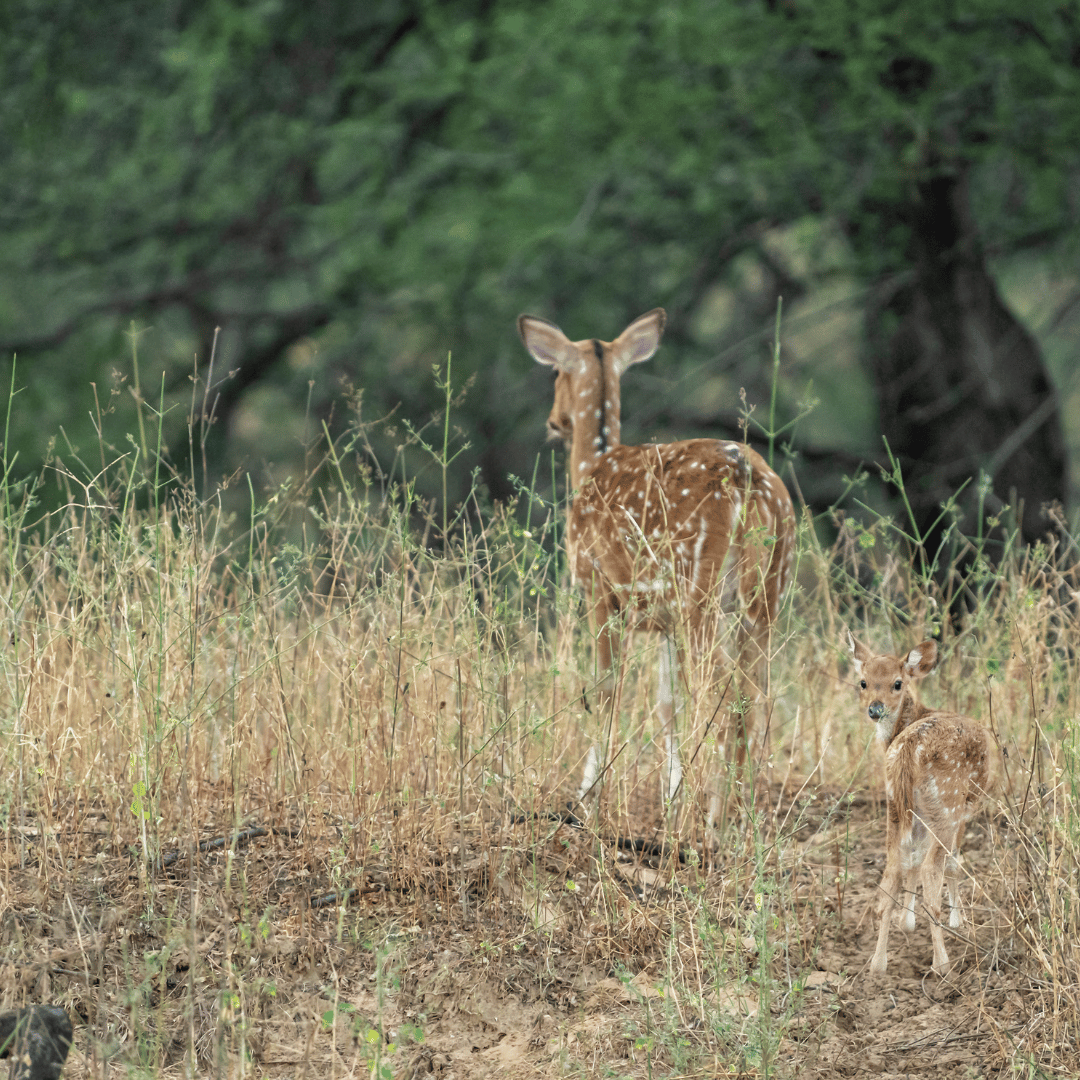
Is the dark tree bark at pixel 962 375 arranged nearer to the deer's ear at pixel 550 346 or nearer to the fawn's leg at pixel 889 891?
the deer's ear at pixel 550 346

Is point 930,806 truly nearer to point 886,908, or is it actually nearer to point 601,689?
point 886,908

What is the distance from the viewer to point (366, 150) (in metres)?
12.8

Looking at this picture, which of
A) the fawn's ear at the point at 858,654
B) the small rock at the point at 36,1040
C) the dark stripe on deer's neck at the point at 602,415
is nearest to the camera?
the small rock at the point at 36,1040

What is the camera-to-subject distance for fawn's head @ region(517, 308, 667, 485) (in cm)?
620

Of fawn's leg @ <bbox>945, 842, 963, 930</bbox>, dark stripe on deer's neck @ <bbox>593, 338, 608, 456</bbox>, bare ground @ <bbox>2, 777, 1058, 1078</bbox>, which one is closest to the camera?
bare ground @ <bbox>2, 777, 1058, 1078</bbox>

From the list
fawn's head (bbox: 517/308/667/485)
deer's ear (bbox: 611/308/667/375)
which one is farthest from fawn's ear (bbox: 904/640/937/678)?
deer's ear (bbox: 611/308/667/375)

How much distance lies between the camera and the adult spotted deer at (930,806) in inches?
164

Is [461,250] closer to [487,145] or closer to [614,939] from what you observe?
[487,145]

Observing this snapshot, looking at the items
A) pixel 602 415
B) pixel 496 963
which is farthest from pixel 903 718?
pixel 602 415

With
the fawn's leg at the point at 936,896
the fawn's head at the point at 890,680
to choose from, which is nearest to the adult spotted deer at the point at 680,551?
Result: the fawn's head at the point at 890,680

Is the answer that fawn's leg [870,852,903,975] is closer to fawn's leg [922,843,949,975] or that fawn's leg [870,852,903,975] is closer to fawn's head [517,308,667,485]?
fawn's leg [922,843,949,975]

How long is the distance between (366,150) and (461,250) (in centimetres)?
176

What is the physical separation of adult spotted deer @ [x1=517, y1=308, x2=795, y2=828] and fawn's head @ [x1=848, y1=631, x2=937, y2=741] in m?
0.45

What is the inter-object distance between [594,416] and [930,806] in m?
2.58
